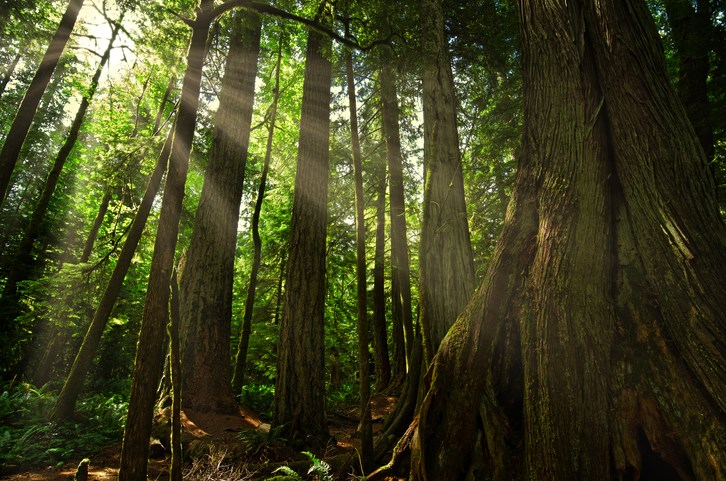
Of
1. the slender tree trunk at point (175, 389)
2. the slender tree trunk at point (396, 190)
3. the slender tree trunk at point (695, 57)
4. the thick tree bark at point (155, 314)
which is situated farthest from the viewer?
the slender tree trunk at point (396, 190)

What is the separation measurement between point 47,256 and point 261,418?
16303 millimetres

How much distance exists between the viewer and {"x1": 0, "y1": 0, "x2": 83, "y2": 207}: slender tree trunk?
8.18 m

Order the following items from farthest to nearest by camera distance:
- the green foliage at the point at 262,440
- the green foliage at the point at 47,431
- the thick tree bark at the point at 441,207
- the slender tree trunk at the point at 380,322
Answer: the slender tree trunk at the point at 380,322 < the green foliage at the point at 47,431 < the green foliage at the point at 262,440 < the thick tree bark at the point at 441,207

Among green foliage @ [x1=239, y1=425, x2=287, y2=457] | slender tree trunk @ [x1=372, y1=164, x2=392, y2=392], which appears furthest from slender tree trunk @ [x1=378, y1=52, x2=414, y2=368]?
green foliage @ [x1=239, y1=425, x2=287, y2=457]

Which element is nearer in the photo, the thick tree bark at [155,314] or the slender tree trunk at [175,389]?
the thick tree bark at [155,314]

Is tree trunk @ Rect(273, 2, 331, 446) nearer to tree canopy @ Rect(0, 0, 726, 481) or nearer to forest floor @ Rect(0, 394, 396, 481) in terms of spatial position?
tree canopy @ Rect(0, 0, 726, 481)

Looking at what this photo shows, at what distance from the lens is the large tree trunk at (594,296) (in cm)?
223

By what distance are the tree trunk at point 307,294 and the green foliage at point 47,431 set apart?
2999 millimetres

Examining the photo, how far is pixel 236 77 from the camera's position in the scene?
8.03m

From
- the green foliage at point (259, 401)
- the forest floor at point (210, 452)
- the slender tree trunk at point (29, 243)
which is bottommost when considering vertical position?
the forest floor at point (210, 452)

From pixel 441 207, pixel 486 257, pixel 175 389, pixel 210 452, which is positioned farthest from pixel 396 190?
pixel 175 389

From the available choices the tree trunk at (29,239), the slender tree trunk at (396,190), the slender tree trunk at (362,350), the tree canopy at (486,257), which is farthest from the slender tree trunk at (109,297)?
the tree trunk at (29,239)

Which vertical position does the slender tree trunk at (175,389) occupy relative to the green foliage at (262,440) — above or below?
above

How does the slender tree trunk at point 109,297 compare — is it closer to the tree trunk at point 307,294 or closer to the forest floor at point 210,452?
the forest floor at point 210,452
